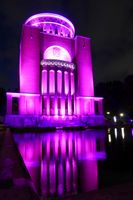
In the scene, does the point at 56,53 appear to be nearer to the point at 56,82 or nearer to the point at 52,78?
the point at 52,78

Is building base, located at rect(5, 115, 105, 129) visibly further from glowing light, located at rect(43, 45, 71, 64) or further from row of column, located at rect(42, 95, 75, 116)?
glowing light, located at rect(43, 45, 71, 64)

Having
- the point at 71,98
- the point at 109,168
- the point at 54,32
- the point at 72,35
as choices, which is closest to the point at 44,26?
the point at 54,32

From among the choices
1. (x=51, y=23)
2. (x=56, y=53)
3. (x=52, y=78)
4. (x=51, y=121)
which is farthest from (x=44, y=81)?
(x=51, y=23)

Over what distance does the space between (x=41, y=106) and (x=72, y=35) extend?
23045 millimetres

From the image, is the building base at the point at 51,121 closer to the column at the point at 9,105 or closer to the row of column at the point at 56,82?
the column at the point at 9,105

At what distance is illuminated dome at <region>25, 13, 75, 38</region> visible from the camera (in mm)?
41875

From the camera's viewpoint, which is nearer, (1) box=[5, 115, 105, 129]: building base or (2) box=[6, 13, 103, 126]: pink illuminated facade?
(1) box=[5, 115, 105, 129]: building base

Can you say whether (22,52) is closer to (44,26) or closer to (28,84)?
(28,84)

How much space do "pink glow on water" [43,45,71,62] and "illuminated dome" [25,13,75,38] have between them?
463 centimetres

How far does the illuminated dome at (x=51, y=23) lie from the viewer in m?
41.9

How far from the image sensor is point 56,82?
36781mm

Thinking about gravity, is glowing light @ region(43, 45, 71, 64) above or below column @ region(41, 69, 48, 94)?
above

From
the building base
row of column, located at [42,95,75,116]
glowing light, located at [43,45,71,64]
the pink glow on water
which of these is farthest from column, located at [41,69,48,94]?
the building base

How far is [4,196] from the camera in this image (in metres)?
2.13
